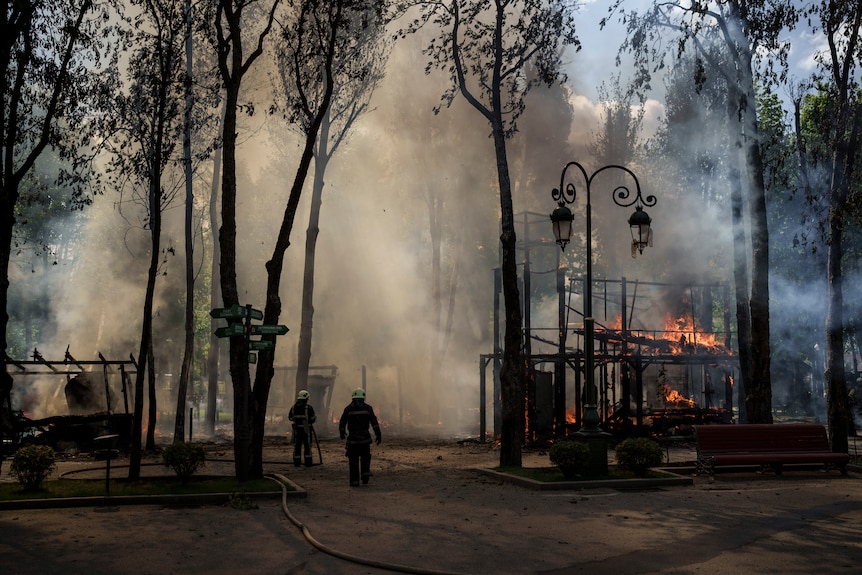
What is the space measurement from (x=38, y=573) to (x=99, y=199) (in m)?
48.6

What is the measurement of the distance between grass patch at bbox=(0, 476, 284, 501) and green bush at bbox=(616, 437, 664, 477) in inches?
225

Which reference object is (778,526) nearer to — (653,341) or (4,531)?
(4,531)

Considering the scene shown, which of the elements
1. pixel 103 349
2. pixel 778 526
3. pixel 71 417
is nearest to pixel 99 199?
pixel 103 349

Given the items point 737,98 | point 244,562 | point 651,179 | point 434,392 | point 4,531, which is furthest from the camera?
point 651,179

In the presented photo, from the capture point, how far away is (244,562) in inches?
302

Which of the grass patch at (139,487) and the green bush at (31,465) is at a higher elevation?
the green bush at (31,465)

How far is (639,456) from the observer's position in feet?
45.8

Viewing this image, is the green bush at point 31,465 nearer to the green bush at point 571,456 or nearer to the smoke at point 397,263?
the green bush at point 571,456

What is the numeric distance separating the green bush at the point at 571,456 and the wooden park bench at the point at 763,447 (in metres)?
2.72

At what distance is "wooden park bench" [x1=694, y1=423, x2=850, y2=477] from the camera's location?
49.1ft

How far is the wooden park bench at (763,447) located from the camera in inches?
589

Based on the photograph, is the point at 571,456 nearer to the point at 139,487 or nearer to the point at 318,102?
the point at 139,487

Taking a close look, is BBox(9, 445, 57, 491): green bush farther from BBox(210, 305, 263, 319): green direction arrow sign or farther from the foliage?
BBox(210, 305, 263, 319): green direction arrow sign

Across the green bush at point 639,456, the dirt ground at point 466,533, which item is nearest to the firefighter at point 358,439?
the dirt ground at point 466,533
